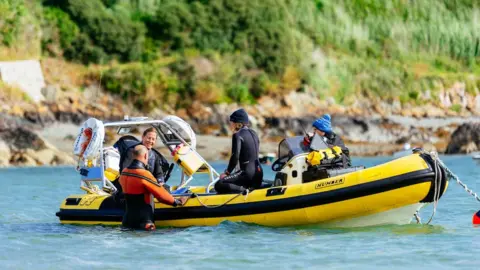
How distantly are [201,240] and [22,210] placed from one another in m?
6.07

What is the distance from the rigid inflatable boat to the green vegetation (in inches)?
1143

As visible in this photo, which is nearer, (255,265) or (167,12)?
(255,265)

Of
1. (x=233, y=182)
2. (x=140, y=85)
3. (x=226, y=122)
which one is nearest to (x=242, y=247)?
(x=233, y=182)

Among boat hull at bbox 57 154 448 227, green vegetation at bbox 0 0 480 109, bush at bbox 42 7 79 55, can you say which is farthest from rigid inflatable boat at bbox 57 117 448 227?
bush at bbox 42 7 79 55

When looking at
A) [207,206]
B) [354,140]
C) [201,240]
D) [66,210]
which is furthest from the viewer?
[354,140]

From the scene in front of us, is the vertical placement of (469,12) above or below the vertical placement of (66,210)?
above

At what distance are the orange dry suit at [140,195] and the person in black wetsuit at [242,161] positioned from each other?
0.68 metres

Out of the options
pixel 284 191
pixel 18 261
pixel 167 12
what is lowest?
pixel 18 261

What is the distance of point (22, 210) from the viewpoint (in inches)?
659

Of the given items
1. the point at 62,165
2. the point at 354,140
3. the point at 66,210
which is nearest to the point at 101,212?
the point at 66,210

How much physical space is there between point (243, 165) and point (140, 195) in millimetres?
1293

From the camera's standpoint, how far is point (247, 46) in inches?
1892

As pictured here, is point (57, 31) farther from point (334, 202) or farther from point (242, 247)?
point (242, 247)

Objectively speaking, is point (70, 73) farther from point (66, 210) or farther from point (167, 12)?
point (66, 210)
